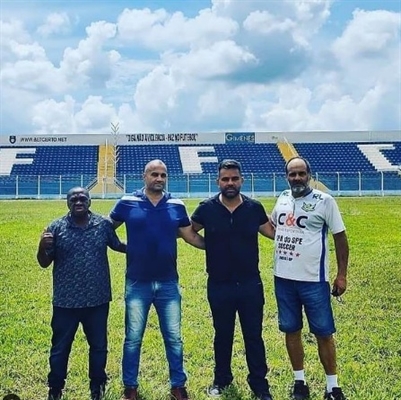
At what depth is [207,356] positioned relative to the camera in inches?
237

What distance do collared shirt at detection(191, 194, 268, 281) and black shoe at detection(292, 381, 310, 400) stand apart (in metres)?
0.91

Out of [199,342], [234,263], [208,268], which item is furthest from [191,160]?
[234,263]

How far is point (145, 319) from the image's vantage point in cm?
479

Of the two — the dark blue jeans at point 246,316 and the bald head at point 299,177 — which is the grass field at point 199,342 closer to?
the dark blue jeans at point 246,316

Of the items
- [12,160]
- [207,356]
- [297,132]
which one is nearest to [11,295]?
[207,356]

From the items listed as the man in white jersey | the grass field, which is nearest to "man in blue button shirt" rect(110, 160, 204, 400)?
the grass field

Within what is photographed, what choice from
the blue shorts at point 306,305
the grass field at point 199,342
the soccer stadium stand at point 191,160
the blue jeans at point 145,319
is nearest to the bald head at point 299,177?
the blue shorts at point 306,305

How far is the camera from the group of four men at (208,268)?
4.62 meters

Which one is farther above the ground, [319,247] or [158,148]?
[158,148]

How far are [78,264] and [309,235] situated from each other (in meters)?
1.71

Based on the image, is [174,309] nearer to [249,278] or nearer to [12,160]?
[249,278]

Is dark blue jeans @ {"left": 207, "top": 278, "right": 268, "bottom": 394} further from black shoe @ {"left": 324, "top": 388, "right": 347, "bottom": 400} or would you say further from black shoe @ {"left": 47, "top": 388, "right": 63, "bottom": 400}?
black shoe @ {"left": 47, "top": 388, "right": 63, "bottom": 400}

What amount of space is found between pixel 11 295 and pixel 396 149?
4611 centimetres

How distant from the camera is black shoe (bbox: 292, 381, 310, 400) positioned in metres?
4.79
